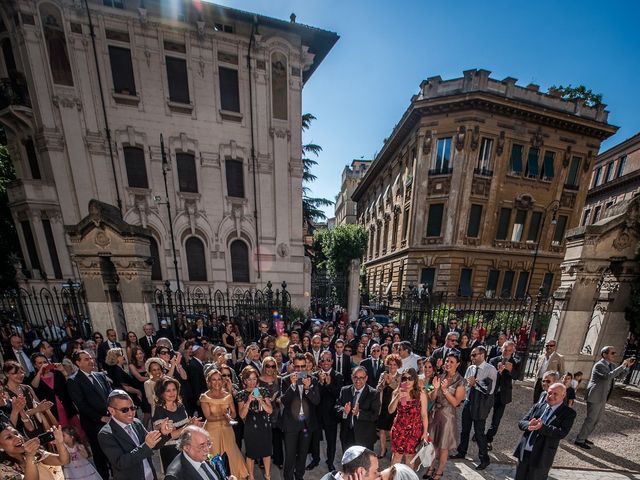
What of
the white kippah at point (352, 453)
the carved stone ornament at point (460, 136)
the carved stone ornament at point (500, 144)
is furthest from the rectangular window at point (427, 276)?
the white kippah at point (352, 453)

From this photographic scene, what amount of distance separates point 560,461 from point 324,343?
4.82m

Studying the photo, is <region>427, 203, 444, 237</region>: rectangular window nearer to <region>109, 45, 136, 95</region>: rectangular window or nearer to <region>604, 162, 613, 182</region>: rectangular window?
<region>109, 45, 136, 95</region>: rectangular window

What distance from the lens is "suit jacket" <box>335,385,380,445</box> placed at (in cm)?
399

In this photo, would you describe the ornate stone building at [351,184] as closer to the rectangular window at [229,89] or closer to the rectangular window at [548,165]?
the rectangular window at [548,165]

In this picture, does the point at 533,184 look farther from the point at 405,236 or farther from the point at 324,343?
the point at 324,343

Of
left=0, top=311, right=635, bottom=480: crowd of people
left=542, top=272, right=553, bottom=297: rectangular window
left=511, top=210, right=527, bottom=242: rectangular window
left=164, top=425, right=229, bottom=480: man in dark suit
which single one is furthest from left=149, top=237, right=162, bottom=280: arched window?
left=542, top=272, right=553, bottom=297: rectangular window

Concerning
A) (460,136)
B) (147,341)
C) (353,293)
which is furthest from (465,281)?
(147,341)

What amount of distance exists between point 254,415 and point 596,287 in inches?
357

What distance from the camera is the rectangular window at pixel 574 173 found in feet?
65.5

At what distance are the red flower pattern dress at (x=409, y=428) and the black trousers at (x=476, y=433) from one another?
1474 mm

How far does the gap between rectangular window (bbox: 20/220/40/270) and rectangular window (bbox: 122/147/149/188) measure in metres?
5.60

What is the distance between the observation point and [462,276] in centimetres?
1939

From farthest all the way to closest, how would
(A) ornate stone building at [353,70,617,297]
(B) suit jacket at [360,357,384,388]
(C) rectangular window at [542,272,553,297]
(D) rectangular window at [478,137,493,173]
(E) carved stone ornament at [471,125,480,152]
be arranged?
(C) rectangular window at [542,272,553,297] → (D) rectangular window at [478,137,493,173] → (A) ornate stone building at [353,70,617,297] → (E) carved stone ornament at [471,125,480,152] → (B) suit jacket at [360,357,384,388]

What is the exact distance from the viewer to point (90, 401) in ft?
13.0
